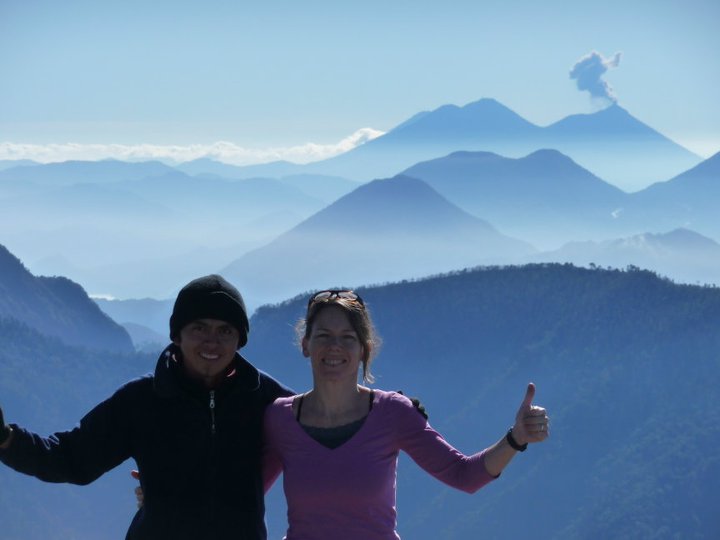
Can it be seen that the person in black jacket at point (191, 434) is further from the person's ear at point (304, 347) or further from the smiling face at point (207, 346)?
the person's ear at point (304, 347)

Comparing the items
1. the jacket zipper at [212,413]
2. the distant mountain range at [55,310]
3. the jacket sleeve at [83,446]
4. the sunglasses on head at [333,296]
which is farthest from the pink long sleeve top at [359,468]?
the distant mountain range at [55,310]

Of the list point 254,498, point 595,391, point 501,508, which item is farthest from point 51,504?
Result: point 254,498

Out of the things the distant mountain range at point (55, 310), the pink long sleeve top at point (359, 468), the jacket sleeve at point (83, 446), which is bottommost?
the pink long sleeve top at point (359, 468)

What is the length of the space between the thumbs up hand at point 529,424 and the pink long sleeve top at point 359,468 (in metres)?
→ 0.29

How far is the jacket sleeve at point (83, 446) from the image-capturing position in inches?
245

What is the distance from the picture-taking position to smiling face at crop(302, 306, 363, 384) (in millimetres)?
5984

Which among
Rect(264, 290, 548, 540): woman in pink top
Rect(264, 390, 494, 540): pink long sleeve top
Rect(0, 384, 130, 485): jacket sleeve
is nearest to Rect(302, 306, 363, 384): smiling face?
Rect(264, 290, 548, 540): woman in pink top

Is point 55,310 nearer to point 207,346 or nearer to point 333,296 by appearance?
point 207,346

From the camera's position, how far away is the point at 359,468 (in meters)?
5.86

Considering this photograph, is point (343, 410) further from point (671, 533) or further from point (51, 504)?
point (51, 504)

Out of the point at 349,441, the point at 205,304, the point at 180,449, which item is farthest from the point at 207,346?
the point at 349,441

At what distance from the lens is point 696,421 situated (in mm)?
75125

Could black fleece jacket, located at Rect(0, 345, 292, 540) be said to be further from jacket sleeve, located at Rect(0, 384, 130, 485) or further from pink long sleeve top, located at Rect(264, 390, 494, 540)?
pink long sleeve top, located at Rect(264, 390, 494, 540)

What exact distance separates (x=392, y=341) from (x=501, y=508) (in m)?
23.2
